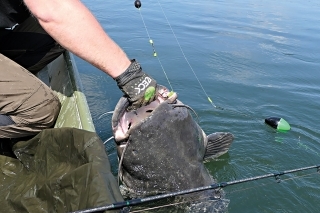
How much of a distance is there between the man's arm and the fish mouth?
33 cm

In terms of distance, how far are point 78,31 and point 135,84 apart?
51cm

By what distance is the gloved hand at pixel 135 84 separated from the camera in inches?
93.1

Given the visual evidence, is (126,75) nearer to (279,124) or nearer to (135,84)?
(135,84)

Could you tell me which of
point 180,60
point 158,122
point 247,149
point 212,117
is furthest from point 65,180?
point 180,60

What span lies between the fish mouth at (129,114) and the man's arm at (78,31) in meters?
0.33

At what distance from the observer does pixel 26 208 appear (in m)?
2.46

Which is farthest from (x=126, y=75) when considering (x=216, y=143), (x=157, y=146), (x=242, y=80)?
(x=242, y=80)

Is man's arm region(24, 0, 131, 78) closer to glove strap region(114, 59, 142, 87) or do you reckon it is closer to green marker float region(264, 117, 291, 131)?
glove strap region(114, 59, 142, 87)

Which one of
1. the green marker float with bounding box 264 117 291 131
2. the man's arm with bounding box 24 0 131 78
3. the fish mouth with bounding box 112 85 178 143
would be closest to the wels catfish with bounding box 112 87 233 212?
the fish mouth with bounding box 112 85 178 143

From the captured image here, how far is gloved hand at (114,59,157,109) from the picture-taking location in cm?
237

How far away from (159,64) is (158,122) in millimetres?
4237

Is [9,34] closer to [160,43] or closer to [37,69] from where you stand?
[37,69]

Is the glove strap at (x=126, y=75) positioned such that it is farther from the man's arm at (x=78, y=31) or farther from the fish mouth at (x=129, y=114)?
the fish mouth at (x=129, y=114)

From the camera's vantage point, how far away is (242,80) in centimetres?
620
